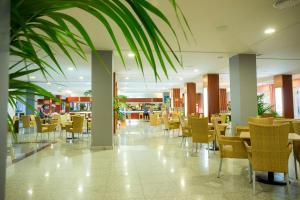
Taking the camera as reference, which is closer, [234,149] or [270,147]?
[270,147]

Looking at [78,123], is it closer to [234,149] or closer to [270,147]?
[234,149]

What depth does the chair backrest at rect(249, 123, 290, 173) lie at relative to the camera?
2.90 meters

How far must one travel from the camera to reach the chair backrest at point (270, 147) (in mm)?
2896

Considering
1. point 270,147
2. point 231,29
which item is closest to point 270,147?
point 270,147

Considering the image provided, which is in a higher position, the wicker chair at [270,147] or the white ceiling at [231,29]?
the white ceiling at [231,29]

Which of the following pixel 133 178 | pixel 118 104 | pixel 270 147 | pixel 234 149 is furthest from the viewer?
pixel 118 104

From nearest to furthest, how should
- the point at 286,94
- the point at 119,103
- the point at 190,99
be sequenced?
the point at 119,103, the point at 286,94, the point at 190,99

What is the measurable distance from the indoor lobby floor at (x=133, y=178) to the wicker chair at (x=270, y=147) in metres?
0.44

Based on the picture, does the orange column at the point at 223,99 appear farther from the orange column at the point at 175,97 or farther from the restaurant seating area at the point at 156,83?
the restaurant seating area at the point at 156,83

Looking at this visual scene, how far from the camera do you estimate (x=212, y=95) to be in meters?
11.6

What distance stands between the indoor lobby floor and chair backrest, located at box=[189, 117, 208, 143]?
1.56 feet

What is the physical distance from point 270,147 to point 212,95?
29.2 feet

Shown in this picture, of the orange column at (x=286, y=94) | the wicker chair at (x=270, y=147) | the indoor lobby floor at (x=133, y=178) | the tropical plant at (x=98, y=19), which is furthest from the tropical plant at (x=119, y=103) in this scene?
the orange column at (x=286, y=94)

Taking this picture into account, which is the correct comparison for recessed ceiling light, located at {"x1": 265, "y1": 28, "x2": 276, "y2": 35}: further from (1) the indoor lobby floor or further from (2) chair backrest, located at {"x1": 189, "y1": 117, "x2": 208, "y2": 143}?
(1) the indoor lobby floor
